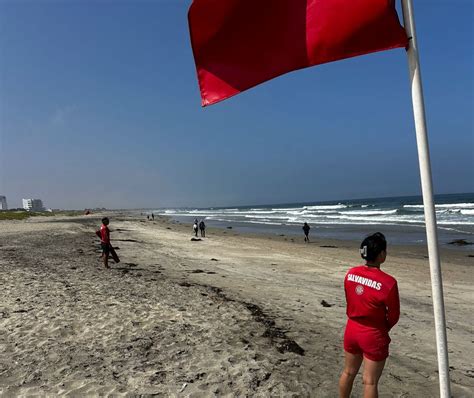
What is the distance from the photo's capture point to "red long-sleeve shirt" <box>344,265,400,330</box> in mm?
3168

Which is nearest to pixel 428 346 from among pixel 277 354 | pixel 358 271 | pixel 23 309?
pixel 277 354

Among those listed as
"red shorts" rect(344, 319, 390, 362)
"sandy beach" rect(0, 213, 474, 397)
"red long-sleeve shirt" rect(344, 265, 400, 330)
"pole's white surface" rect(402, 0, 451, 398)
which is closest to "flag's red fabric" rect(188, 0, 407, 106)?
"pole's white surface" rect(402, 0, 451, 398)

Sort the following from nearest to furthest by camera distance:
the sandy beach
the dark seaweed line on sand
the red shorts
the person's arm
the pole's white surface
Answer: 1. the pole's white surface
2. the person's arm
3. the red shorts
4. the sandy beach
5. the dark seaweed line on sand

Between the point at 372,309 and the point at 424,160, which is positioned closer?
the point at 424,160

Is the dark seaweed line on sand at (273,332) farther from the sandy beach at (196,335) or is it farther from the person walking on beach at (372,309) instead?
the person walking on beach at (372,309)

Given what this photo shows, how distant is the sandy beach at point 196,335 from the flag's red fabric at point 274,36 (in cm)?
348

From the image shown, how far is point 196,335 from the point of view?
21.0 ft

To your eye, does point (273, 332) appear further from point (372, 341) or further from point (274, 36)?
point (274, 36)

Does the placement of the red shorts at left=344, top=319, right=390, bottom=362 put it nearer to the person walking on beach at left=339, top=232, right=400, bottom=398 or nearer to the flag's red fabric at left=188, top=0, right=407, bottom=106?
the person walking on beach at left=339, top=232, right=400, bottom=398

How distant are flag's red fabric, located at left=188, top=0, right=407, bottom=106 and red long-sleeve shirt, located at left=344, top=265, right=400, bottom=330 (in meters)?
1.77

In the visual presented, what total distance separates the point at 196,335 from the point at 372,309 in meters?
3.84

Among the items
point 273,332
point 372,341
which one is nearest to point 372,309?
point 372,341

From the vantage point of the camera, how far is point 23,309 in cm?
779

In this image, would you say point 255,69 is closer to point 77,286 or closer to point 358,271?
point 358,271
